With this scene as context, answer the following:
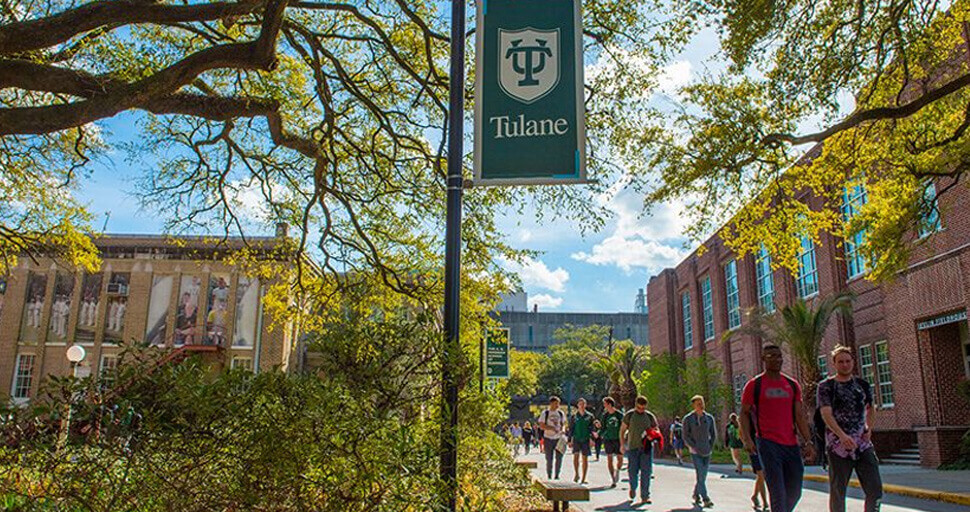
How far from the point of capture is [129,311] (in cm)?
4406

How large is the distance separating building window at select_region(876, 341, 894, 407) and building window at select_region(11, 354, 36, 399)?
142 ft

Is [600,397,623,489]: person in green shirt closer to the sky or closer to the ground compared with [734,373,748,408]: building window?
closer to the ground

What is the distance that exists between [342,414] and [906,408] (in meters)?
24.8

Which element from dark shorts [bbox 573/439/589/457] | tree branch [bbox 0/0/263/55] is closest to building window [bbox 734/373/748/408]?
dark shorts [bbox 573/439/589/457]

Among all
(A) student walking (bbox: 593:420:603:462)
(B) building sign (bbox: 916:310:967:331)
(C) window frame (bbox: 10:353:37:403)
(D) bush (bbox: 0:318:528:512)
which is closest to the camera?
(D) bush (bbox: 0:318:528:512)

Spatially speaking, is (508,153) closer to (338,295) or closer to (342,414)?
(342,414)

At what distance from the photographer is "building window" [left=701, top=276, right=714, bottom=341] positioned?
144 feet

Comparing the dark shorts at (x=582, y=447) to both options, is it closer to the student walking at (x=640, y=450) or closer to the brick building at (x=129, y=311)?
the student walking at (x=640, y=450)

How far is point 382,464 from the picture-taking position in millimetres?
3797

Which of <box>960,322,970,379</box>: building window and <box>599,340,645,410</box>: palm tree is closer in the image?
<box>960,322,970,379</box>: building window

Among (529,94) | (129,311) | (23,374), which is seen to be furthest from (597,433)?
(23,374)

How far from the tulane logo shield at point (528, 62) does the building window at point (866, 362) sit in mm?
26042

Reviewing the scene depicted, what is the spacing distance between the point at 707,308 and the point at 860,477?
3891cm

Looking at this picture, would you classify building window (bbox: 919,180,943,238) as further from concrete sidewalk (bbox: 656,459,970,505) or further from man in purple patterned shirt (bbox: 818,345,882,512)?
man in purple patterned shirt (bbox: 818,345,882,512)
